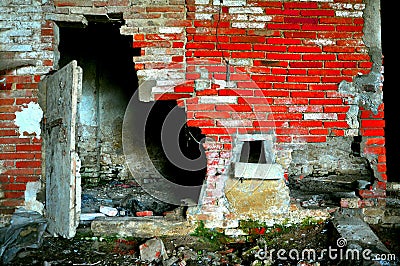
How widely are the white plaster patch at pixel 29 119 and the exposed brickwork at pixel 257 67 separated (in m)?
1.15

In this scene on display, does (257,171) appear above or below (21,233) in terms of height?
above

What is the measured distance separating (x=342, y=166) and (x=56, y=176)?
4.41 meters

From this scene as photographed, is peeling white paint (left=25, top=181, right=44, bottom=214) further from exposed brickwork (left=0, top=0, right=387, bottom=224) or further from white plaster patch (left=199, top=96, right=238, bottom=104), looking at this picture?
white plaster patch (left=199, top=96, right=238, bottom=104)

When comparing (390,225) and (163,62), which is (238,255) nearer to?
(390,225)

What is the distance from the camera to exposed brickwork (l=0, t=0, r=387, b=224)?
3.27 metres

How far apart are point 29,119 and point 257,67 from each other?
2.37 metres

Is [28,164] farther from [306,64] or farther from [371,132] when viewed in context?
[371,132]

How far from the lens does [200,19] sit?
3270 mm

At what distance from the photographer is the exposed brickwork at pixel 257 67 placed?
10.7 ft

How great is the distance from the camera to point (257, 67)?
3285mm

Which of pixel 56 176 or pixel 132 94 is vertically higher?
pixel 132 94

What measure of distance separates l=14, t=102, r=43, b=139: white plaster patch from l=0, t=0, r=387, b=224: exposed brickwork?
115 cm

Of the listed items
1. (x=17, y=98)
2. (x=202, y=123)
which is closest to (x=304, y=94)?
(x=202, y=123)

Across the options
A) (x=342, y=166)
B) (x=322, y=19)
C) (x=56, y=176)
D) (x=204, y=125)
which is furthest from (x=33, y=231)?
(x=342, y=166)
